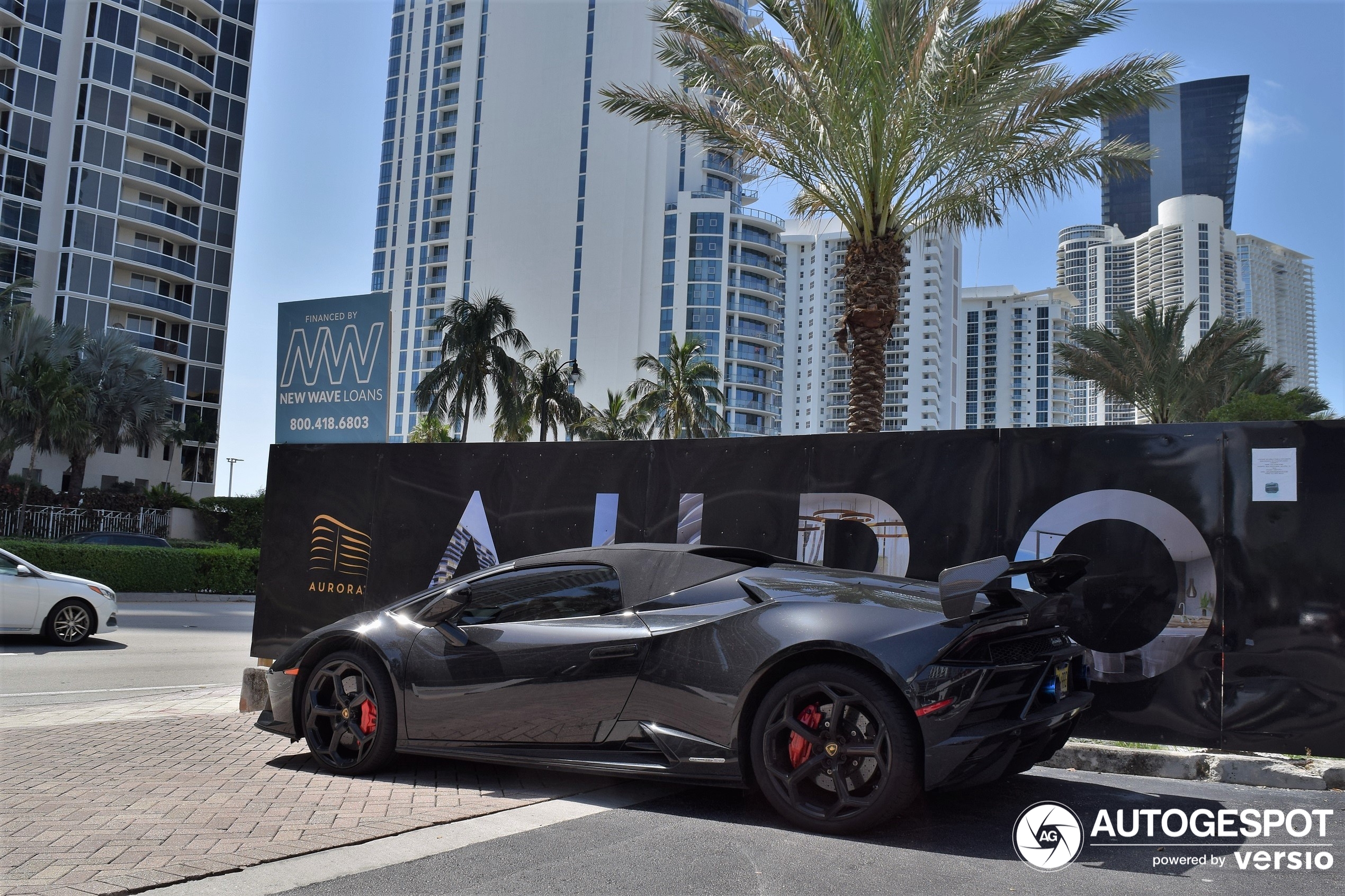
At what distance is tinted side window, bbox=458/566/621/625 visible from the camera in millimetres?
4859

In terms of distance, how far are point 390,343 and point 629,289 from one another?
85903mm

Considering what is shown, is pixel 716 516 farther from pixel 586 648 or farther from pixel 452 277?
pixel 452 277

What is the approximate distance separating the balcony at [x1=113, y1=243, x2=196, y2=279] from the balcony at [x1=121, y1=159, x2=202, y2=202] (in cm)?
387

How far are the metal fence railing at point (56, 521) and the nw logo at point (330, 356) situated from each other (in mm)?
25318

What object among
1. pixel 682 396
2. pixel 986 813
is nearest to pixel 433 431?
pixel 682 396

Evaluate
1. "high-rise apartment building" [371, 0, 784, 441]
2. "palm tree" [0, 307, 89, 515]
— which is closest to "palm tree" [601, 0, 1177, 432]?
"palm tree" [0, 307, 89, 515]

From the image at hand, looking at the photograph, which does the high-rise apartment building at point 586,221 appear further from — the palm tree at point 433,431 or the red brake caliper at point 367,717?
the red brake caliper at point 367,717

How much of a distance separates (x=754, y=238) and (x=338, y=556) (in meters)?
90.4

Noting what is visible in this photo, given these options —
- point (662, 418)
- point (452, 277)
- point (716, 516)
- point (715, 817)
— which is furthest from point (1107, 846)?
point (452, 277)

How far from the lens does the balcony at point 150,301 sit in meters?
54.6

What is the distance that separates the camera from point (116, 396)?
138ft

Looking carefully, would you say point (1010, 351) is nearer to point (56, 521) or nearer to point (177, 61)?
point (177, 61)

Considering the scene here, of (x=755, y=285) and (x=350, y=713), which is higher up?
(x=755, y=285)

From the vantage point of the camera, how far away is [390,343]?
8.30 m
